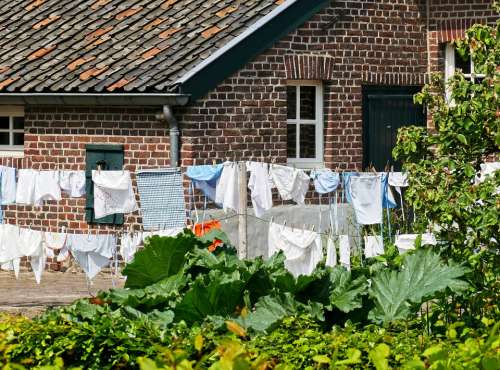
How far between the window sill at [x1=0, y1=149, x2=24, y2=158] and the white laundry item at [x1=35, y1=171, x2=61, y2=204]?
9.81 feet

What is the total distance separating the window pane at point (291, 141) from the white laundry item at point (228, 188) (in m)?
3.16

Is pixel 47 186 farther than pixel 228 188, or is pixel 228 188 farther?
pixel 47 186

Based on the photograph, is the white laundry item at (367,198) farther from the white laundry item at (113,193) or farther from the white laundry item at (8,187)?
the white laundry item at (8,187)

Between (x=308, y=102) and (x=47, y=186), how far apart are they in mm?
4195

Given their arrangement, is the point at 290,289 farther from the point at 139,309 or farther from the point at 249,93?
the point at 249,93

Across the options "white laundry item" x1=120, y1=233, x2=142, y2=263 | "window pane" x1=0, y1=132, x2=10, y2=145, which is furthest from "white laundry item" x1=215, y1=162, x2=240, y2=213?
"window pane" x1=0, y1=132, x2=10, y2=145

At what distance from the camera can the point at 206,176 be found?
15.6 meters

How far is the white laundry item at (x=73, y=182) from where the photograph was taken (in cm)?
1611

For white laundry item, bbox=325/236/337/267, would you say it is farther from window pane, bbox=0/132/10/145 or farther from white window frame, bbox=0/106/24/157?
window pane, bbox=0/132/10/145

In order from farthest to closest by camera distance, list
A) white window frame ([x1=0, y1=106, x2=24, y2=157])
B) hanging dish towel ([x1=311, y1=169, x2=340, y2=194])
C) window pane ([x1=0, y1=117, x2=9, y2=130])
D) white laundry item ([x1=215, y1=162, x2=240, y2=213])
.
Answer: window pane ([x1=0, y1=117, x2=9, y2=130]) < white window frame ([x1=0, y1=106, x2=24, y2=157]) < hanging dish towel ([x1=311, y1=169, x2=340, y2=194]) < white laundry item ([x1=215, y1=162, x2=240, y2=213])

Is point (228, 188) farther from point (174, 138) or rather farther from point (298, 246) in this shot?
point (174, 138)

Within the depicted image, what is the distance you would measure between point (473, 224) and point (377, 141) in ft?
32.4

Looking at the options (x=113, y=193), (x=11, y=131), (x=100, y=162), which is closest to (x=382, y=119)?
(x=100, y=162)

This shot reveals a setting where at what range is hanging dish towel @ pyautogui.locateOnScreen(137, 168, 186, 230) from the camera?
16125 millimetres
